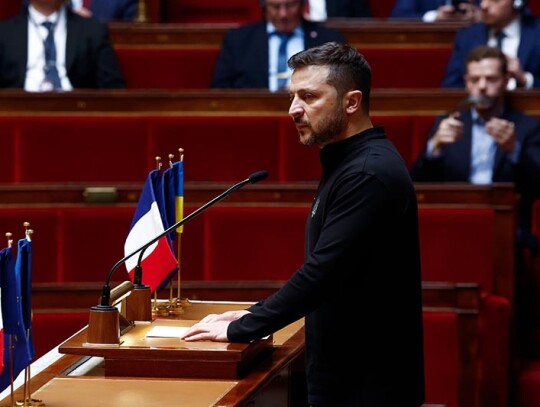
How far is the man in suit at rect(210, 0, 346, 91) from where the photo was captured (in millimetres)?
2357

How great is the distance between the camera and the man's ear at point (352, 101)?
106 cm

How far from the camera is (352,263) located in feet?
3.37

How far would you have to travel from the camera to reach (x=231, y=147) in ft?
6.74

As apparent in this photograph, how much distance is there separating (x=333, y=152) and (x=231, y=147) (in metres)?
0.99

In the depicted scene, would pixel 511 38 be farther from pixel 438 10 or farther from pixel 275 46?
pixel 275 46

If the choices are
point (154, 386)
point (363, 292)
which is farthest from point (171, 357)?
point (363, 292)

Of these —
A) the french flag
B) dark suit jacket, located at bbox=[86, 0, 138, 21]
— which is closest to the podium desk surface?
the french flag

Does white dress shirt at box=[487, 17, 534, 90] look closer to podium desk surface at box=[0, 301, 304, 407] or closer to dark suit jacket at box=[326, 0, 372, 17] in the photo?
dark suit jacket at box=[326, 0, 372, 17]

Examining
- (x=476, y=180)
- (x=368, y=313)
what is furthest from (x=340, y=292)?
(x=476, y=180)

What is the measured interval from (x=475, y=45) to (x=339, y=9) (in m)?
0.49

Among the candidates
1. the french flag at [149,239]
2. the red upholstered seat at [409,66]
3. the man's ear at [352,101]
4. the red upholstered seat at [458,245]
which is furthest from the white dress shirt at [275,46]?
the man's ear at [352,101]

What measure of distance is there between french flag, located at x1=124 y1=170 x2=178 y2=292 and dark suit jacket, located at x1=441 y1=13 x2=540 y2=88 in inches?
43.0

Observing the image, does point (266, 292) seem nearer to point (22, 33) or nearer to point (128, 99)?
point (128, 99)

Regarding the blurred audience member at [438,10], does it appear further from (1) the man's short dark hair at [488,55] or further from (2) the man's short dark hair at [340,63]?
(2) the man's short dark hair at [340,63]
